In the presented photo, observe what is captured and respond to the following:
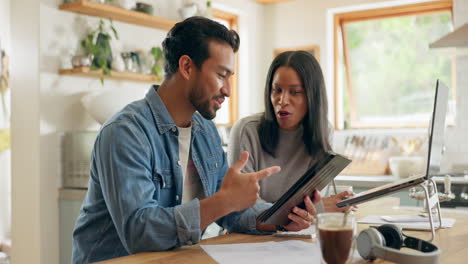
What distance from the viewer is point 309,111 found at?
7.81 feet

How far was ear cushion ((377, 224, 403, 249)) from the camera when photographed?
55.5 inches

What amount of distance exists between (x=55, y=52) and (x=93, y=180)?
6.97ft

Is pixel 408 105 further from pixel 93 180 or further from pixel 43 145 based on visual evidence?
pixel 93 180

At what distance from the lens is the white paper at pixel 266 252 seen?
4.53ft

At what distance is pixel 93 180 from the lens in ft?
5.50

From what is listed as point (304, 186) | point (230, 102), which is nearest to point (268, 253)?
point (304, 186)

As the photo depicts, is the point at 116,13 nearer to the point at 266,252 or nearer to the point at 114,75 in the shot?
the point at 114,75

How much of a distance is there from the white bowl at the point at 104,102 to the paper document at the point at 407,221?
2042 millimetres

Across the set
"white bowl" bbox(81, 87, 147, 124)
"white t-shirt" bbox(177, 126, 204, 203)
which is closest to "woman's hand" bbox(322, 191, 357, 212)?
"white t-shirt" bbox(177, 126, 204, 203)

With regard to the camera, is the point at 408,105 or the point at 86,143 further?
the point at 408,105

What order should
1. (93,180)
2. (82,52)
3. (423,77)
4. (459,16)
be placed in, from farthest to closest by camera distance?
1. (423,77)
2. (459,16)
3. (82,52)
4. (93,180)

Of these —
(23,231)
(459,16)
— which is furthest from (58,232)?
(459,16)

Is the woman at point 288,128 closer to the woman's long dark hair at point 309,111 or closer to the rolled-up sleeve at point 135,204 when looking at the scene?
the woman's long dark hair at point 309,111

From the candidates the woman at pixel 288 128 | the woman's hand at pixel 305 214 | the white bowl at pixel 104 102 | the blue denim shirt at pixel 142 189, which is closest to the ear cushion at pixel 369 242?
the woman's hand at pixel 305 214
